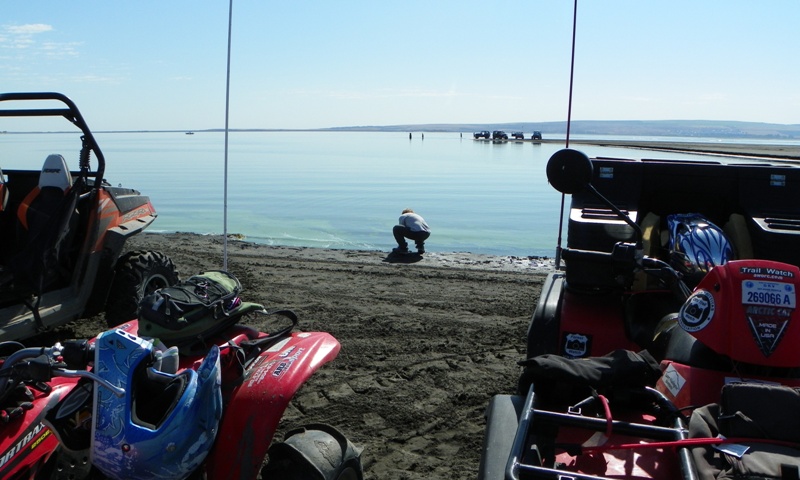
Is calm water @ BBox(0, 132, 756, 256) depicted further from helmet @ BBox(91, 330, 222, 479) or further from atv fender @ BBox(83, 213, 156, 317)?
helmet @ BBox(91, 330, 222, 479)

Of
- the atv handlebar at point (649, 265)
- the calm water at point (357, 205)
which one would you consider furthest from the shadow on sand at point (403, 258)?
the atv handlebar at point (649, 265)

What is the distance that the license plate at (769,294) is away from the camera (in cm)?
254

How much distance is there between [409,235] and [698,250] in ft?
23.9

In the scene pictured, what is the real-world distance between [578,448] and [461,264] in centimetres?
796

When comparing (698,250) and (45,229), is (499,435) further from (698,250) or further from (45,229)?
(45,229)

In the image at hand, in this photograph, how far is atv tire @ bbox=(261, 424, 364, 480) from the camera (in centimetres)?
281

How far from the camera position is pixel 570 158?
9.35 feet

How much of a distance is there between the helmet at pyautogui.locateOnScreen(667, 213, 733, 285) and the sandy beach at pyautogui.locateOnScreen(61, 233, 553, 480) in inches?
61.6

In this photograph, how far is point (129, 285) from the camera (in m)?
5.72

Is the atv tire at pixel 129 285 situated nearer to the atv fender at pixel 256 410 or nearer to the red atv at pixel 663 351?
the atv fender at pixel 256 410

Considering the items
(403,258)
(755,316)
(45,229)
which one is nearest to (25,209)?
(45,229)

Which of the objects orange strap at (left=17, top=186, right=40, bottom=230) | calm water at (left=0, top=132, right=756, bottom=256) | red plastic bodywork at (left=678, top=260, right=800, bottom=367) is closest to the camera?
red plastic bodywork at (left=678, top=260, right=800, bottom=367)

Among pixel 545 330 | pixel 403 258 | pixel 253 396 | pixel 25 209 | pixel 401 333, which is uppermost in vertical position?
pixel 25 209

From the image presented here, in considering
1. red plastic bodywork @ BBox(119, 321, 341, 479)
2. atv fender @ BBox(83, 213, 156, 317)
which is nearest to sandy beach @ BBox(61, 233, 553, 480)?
atv fender @ BBox(83, 213, 156, 317)
